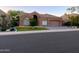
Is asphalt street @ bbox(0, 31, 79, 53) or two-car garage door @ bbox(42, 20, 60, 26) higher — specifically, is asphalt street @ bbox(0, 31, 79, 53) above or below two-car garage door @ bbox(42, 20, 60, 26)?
below

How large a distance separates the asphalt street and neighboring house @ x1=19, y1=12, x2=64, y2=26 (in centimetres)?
16

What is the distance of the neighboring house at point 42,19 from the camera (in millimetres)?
4828

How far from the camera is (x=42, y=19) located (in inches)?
192

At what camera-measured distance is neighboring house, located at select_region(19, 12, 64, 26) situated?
15.8ft

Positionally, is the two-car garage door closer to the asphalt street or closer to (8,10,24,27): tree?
the asphalt street

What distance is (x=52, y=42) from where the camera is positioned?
4.82 meters

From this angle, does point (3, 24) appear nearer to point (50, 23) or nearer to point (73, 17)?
point (50, 23)

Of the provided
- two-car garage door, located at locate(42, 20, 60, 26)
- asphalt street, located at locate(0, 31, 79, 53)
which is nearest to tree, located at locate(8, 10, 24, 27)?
asphalt street, located at locate(0, 31, 79, 53)

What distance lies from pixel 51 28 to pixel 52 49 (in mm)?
354
